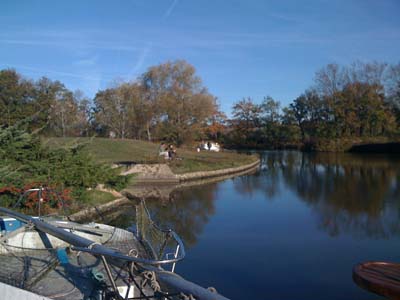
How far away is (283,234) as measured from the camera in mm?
11141

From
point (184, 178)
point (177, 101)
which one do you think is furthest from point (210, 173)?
point (177, 101)

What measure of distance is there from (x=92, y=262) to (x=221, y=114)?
49.4m

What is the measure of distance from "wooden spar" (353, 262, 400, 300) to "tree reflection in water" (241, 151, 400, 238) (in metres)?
9.33

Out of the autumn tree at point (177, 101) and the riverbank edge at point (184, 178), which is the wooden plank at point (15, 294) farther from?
the autumn tree at point (177, 101)

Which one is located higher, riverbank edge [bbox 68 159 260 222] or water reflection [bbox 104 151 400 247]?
riverbank edge [bbox 68 159 260 222]

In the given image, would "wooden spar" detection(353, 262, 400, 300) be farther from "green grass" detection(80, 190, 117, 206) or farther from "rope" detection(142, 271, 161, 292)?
"green grass" detection(80, 190, 117, 206)

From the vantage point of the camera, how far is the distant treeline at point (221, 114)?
42.0 m

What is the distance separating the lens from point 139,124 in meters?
44.6

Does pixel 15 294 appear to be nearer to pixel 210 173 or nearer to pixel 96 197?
pixel 96 197

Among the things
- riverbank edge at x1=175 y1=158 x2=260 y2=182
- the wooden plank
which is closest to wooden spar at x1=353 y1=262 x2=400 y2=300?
the wooden plank

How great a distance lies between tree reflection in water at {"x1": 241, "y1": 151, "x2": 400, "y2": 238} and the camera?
1217 centimetres

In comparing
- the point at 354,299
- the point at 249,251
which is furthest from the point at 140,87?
the point at 354,299

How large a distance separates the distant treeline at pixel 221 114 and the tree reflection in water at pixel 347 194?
16.2 meters

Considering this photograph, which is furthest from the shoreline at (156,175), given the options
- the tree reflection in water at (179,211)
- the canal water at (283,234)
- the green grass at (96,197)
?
the green grass at (96,197)
